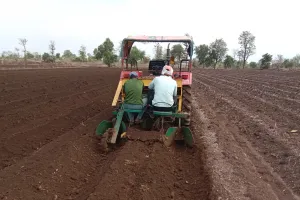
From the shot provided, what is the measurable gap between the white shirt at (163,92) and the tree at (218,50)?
65228 millimetres

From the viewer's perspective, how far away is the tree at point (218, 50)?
70.3 m

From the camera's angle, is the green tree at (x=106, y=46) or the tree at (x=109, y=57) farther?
the green tree at (x=106, y=46)

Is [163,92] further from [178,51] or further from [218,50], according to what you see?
[218,50]

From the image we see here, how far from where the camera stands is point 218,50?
71.3 m

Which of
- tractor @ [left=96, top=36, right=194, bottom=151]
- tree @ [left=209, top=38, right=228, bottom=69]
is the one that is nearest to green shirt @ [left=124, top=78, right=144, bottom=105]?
tractor @ [left=96, top=36, right=194, bottom=151]

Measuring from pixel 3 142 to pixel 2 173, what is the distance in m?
1.78

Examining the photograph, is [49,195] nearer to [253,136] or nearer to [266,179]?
[266,179]

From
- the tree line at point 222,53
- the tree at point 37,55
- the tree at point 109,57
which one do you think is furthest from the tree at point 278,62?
the tree at point 37,55

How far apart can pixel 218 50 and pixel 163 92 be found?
6769 cm

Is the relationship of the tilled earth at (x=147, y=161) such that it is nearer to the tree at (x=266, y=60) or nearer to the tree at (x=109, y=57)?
the tree at (x=109, y=57)

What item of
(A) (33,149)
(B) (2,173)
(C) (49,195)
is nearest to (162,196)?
(C) (49,195)

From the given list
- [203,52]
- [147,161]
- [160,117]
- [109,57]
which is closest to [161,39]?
[160,117]

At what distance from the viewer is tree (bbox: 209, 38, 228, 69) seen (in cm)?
7028

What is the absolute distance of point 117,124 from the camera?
620 cm
